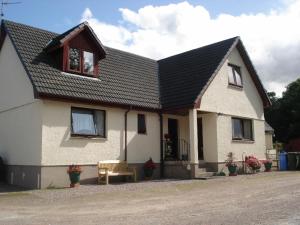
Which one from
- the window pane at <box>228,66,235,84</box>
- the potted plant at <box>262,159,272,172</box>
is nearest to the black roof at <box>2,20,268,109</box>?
the window pane at <box>228,66,235,84</box>

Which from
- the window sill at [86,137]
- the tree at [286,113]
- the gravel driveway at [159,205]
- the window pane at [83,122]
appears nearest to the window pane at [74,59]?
the window pane at [83,122]

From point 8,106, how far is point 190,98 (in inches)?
355

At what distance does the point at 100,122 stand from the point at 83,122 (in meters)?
1.00

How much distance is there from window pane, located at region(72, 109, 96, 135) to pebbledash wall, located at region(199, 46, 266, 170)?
5.83 meters

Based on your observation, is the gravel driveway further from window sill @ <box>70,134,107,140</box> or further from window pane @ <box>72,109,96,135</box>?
window pane @ <box>72,109,96,135</box>

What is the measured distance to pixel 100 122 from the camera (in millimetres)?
18938

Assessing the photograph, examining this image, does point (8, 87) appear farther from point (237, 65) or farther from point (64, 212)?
point (237, 65)

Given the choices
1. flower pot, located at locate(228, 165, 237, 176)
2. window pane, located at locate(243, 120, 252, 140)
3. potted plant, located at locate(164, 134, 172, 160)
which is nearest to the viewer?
flower pot, located at locate(228, 165, 237, 176)

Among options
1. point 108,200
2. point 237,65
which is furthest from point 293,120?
point 108,200

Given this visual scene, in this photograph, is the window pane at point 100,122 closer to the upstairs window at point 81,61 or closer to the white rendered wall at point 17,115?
the upstairs window at point 81,61

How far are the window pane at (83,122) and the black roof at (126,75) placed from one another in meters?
0.81

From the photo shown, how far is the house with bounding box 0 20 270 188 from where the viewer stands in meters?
17.1

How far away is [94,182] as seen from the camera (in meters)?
18.1

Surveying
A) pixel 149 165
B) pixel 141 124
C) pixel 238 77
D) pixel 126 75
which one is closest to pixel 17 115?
pixel 141 124
